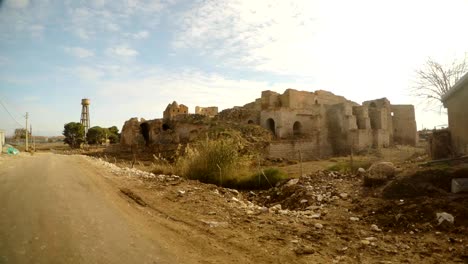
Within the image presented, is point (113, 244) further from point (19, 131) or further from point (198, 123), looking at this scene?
point (19, 131)

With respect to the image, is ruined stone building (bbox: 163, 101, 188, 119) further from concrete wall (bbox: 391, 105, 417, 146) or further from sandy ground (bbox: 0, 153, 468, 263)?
sandy ground (bbox: 0, 153, 468, 263)

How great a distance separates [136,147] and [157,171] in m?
19.0

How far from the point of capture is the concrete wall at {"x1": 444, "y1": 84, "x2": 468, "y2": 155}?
34.0 ft

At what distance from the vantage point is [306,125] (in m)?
31.6

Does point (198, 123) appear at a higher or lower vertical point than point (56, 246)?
higher

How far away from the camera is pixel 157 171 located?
15.3 meters

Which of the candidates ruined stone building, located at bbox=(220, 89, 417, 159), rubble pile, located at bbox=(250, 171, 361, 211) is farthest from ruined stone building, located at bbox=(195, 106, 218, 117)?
rubble pile, located at bbox=(250, 171, 361, 211)

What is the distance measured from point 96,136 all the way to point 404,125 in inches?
2042

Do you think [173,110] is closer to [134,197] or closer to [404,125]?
[404,125]

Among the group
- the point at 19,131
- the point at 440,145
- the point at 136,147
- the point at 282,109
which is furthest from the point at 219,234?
the point at 19,131

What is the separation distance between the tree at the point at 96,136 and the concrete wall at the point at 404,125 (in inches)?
1977

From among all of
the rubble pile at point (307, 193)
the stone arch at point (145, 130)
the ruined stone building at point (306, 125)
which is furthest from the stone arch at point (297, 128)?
the rubble pile at point (307, 193)

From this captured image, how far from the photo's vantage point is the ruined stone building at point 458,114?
33.8 ft

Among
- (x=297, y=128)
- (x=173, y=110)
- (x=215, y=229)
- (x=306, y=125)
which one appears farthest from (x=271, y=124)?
(x=215, y=229)
